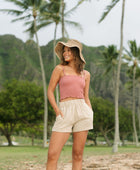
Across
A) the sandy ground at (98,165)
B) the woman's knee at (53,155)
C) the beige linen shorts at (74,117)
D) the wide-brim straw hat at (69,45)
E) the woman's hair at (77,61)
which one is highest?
the wide-brim straw hat at (69,45)

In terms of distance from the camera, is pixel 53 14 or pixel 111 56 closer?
pixel 53 14

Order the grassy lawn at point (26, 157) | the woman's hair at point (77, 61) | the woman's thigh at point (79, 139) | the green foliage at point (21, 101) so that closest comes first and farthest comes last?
the woman's thigh at point (79, 139) < the woman's hair at point (77, 61) < the grassy lawn at point (26, 157) < the green foliage at point (21, 101)

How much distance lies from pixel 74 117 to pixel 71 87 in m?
0.30

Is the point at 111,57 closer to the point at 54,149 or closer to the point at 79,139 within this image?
the point at 79,139

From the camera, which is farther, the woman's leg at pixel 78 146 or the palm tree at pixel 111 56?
the palm tree at pixel 111 56

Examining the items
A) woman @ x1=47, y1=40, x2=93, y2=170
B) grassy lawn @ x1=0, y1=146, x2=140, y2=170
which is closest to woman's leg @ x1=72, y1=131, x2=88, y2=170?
woman @ x1=47, y1=40, x2=93, y2=170

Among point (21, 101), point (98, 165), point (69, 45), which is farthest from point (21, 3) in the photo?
point (69, 45)

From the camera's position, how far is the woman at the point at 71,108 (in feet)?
7.75

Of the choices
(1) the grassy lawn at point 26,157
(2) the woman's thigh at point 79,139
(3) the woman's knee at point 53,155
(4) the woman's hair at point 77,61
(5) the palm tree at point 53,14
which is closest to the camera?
(3) the woman's knee at point 53,155

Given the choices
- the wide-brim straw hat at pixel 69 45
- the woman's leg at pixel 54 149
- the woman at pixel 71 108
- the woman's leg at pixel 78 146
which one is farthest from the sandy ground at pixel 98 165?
the wide-brim straw hat at pixel 69 45

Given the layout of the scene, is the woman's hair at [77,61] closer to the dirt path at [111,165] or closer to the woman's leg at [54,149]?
the woman's leg at [54,149]

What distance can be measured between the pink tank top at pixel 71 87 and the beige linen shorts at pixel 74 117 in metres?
0.06

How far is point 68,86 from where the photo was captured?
8.27 ft

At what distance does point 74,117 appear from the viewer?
2.44 m
